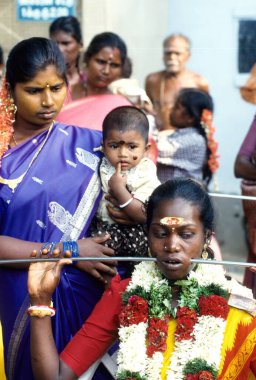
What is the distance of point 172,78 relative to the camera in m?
8.57

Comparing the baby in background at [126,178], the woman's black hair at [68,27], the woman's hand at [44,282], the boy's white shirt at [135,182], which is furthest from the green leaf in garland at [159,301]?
the woman's black hair at [68,27]

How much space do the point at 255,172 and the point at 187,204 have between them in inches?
93.7

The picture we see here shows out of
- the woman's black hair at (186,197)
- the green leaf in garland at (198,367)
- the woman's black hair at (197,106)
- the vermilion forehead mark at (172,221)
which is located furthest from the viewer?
the woman's black hair at (197,106)

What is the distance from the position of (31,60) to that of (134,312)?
1258mm

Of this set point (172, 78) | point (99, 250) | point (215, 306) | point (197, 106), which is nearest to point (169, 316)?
point (215, 306)

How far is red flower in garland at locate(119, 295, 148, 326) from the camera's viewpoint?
3.79 meters

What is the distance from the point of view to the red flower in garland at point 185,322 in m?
3.75

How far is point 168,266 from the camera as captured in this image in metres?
3.78

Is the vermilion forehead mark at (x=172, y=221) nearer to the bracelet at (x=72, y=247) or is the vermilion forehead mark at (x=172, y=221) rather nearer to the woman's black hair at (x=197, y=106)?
the bracelet at (x=72, y=247)

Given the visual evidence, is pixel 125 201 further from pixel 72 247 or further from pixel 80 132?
pixel 80 132

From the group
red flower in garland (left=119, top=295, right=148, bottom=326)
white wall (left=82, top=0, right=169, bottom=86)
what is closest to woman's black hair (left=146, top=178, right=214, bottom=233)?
red flower in garland (left=119, top=295, right=148, bottom=326)

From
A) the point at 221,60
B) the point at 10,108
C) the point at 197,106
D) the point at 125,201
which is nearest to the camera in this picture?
the point at 125,201

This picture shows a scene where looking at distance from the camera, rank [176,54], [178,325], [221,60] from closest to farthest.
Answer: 1. [178,325]
2. [176,54]
3. [221,60]

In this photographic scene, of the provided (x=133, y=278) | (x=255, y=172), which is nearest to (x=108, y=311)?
(x=133, y=278)
